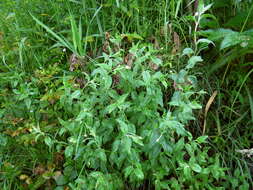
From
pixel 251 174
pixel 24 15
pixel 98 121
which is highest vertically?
pixel 24 15

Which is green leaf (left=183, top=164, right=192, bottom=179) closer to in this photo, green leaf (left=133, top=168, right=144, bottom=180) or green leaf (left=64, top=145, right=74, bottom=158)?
green leaf (left=133, top=168, right=144, bottom=180)

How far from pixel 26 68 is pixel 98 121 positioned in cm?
79

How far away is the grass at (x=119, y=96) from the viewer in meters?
1.29

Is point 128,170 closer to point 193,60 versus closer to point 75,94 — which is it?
point 75,94

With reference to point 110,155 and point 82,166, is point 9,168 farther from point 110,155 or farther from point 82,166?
point 110,155

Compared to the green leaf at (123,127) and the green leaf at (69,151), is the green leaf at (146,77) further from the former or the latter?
the green leaf at (69,151)

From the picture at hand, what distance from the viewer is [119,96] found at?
1310 mm

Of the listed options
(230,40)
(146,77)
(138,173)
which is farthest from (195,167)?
(230,40)

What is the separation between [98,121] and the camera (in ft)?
4.23

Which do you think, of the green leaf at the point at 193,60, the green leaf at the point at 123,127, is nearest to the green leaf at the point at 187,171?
the green leaf at the point at 123,127

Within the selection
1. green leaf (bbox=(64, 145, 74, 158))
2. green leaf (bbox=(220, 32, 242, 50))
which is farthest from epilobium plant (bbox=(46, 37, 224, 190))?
green leaf (bbox=(220, 32, 242, 50))

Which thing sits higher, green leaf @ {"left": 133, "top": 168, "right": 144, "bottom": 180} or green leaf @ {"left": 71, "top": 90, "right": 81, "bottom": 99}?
green leaf @ {"left": 71, "top": 90, "right": 81, "bottom": 99}

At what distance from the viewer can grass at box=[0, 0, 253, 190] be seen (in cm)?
129

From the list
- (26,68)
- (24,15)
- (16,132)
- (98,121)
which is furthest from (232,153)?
(24,15)
